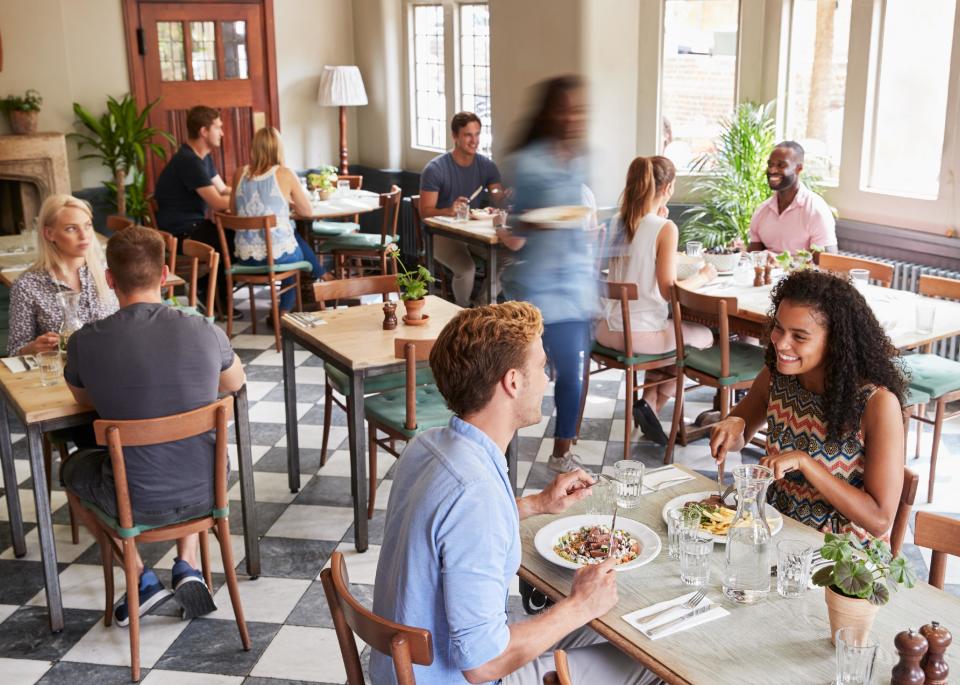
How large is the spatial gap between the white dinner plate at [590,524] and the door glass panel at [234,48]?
7239mm

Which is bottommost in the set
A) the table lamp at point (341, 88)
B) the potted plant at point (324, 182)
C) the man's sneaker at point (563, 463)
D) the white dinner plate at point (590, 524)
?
the man's sneaker at point (563, 463)

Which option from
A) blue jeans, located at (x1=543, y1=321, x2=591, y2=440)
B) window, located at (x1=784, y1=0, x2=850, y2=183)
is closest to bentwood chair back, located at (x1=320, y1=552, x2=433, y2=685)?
blue jeans, located at (x1=543, y1=321, x2=591, y2=440)

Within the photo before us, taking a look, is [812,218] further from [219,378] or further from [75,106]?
[75,106]

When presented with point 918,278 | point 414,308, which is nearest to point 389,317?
point 414,308

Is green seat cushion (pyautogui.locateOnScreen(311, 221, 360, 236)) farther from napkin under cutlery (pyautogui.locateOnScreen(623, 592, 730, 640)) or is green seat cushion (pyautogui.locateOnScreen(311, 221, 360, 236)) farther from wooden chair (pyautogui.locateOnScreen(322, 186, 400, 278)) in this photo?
napkin under cutlery (pyautogui.locateOnScreen(623, 592, 730, 640))

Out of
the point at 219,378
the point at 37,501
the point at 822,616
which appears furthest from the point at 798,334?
the point at 37,501

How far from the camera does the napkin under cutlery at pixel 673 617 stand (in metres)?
2.07

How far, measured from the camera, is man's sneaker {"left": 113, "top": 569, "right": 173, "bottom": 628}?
3.56 meters

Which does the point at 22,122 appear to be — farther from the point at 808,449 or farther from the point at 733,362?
the point at 808,449

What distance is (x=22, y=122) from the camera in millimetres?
7762

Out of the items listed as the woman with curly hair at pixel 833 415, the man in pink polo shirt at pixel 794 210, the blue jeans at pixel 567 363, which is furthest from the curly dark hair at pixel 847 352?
the man in pink polo shirt at pixel 794 210

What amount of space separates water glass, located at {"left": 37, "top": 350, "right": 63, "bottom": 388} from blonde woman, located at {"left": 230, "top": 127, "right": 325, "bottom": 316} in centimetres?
314

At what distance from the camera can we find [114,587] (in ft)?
12.1

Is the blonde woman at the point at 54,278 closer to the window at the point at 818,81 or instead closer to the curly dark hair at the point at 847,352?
the curly dark hair at the point at 847,352
